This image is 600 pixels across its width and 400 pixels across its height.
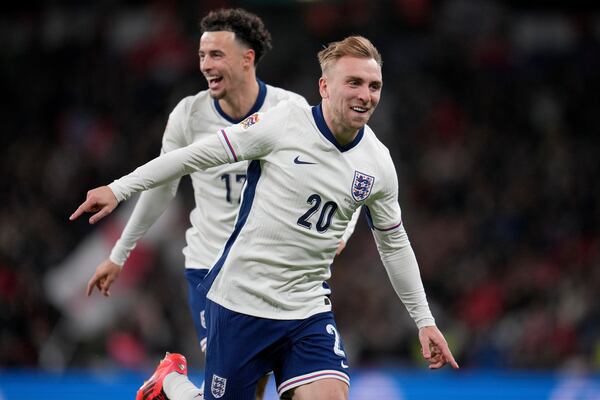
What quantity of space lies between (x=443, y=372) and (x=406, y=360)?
74 centimetres

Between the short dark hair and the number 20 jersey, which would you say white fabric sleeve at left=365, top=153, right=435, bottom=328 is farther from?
the short dark hair

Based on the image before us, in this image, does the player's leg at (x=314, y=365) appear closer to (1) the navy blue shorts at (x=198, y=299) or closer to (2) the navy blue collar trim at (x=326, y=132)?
(2) the navy blue collar trim at (x=326, y=132)

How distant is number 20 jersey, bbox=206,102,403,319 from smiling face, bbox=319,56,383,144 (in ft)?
0.23

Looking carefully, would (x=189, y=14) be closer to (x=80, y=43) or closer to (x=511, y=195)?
(x=80, y=43)

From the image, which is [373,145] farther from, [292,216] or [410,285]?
[410,285]

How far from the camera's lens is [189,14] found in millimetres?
15430

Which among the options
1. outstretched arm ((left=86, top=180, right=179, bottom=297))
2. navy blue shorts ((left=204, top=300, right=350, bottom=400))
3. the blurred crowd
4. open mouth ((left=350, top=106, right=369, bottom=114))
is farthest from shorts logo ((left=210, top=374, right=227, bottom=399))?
the blurred crowd

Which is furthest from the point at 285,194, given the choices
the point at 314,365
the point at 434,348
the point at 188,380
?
the point at 188,380

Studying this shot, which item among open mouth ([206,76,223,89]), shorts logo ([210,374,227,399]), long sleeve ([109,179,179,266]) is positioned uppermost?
open mouth ([206,76,223,89])

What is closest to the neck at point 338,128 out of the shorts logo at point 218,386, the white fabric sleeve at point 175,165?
the white fabric sleeve at point 175,165

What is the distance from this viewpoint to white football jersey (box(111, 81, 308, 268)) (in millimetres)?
5461

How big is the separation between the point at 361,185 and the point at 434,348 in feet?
2.85

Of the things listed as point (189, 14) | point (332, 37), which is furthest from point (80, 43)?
point (332, 37)

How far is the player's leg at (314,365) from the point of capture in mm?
4664
